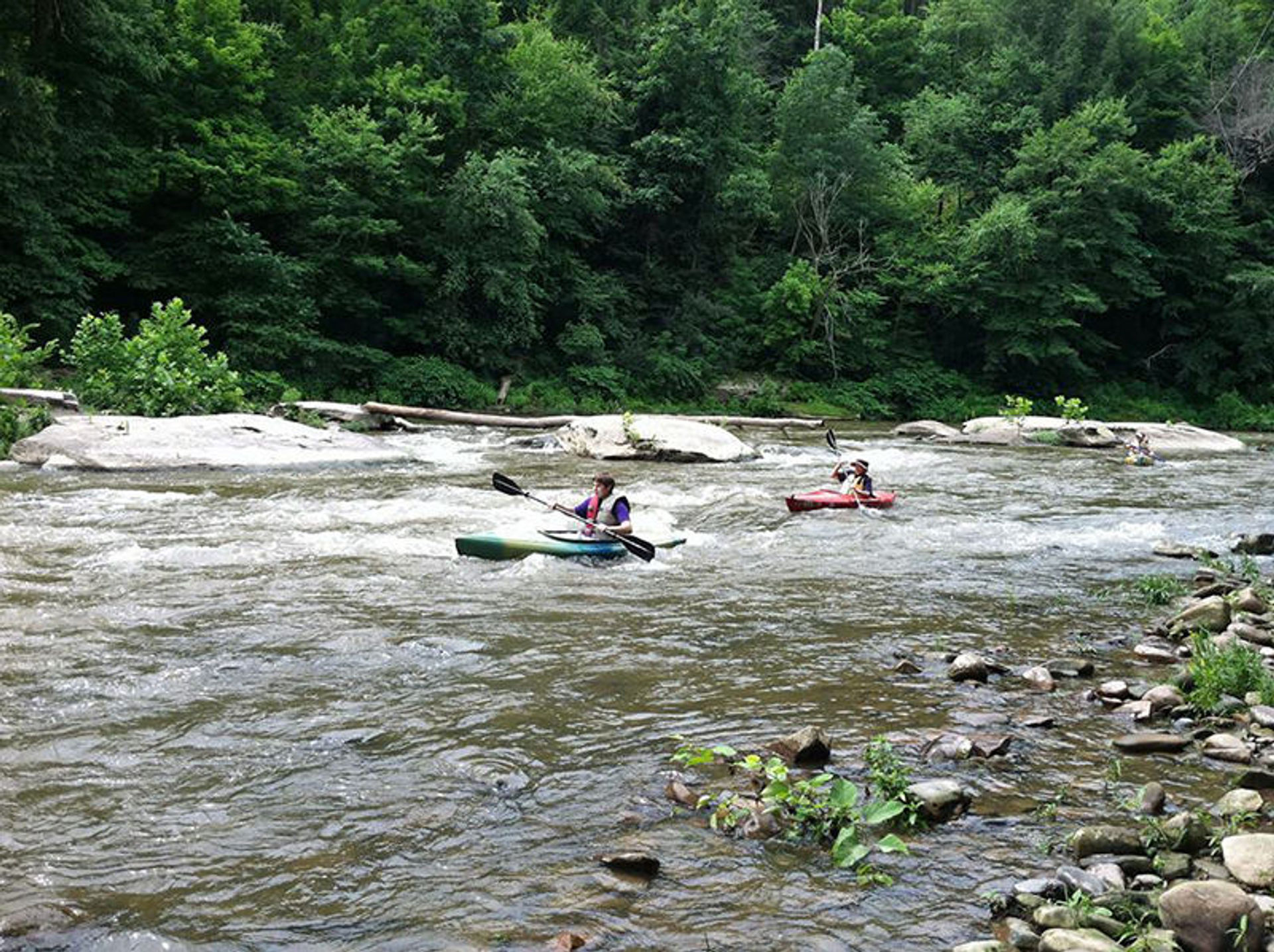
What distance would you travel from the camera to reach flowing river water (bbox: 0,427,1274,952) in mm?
2980

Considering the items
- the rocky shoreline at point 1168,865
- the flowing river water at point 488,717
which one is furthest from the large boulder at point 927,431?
the rocky shoreline at point 1168,865

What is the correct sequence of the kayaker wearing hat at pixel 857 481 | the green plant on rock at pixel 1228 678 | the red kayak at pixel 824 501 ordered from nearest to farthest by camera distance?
the green plant on rock at pixel 1228 678 < the red kayak at pixel 824 501 < the kayaker wearing hat at pixel 857 481

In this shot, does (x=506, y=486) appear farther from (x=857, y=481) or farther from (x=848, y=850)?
(x=848, y=850)

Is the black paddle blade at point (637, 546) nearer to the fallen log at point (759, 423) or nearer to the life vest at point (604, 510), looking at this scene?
the life vest at point (604, 510)

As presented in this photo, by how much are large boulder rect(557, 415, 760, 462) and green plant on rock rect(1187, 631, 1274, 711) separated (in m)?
12.1

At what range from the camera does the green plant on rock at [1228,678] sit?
15.3 ft

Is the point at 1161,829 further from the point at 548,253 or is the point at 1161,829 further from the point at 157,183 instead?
the point at 548,253

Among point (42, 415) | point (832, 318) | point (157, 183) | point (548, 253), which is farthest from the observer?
point (832, 318)

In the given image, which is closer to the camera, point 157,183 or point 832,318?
point 157,183

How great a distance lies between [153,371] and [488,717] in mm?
13584

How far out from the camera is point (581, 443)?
57.4 ft

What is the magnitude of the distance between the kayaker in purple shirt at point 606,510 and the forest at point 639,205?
15537 millimetres

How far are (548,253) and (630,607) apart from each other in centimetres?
2341

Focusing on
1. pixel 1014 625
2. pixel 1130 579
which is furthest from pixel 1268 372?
pixel 1014 625
